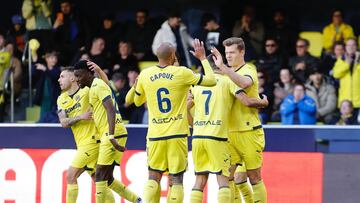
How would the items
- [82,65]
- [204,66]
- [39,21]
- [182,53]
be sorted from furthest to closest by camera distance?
[39,21] < [182,53] < [82,65] < [204,66]

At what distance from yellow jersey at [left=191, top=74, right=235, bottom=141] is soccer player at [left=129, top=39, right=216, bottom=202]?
23cm

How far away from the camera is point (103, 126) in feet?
50.1

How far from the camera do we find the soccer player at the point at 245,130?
47.2 feet

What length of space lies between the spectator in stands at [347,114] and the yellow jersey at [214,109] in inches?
175

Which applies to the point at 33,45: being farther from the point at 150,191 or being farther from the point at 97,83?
the point at 150,191

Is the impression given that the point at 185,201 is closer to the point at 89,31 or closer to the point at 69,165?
the point at 69,165

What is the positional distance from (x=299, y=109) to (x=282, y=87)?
1132mm

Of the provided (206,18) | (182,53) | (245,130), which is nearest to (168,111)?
(245,130)

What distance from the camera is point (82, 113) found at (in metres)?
15.5

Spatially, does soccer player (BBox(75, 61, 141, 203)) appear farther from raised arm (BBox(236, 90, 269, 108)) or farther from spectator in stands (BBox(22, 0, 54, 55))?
spectator in stands (BBox(22, 0, 54, 55))

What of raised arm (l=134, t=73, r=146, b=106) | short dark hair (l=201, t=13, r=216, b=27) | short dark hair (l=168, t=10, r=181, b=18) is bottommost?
raised arm (l=134, t=73, r=146, b=106)

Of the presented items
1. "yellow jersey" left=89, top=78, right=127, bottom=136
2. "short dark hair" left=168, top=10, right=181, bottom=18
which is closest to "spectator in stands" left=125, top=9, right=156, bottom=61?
"short dark hair" left=168, top=10, right=181, bottom=18

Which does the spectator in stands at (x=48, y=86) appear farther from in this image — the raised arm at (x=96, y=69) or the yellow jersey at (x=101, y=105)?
the yellow jersey at (x=101, y=105)

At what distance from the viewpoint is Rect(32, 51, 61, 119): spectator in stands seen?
19.9 metres
